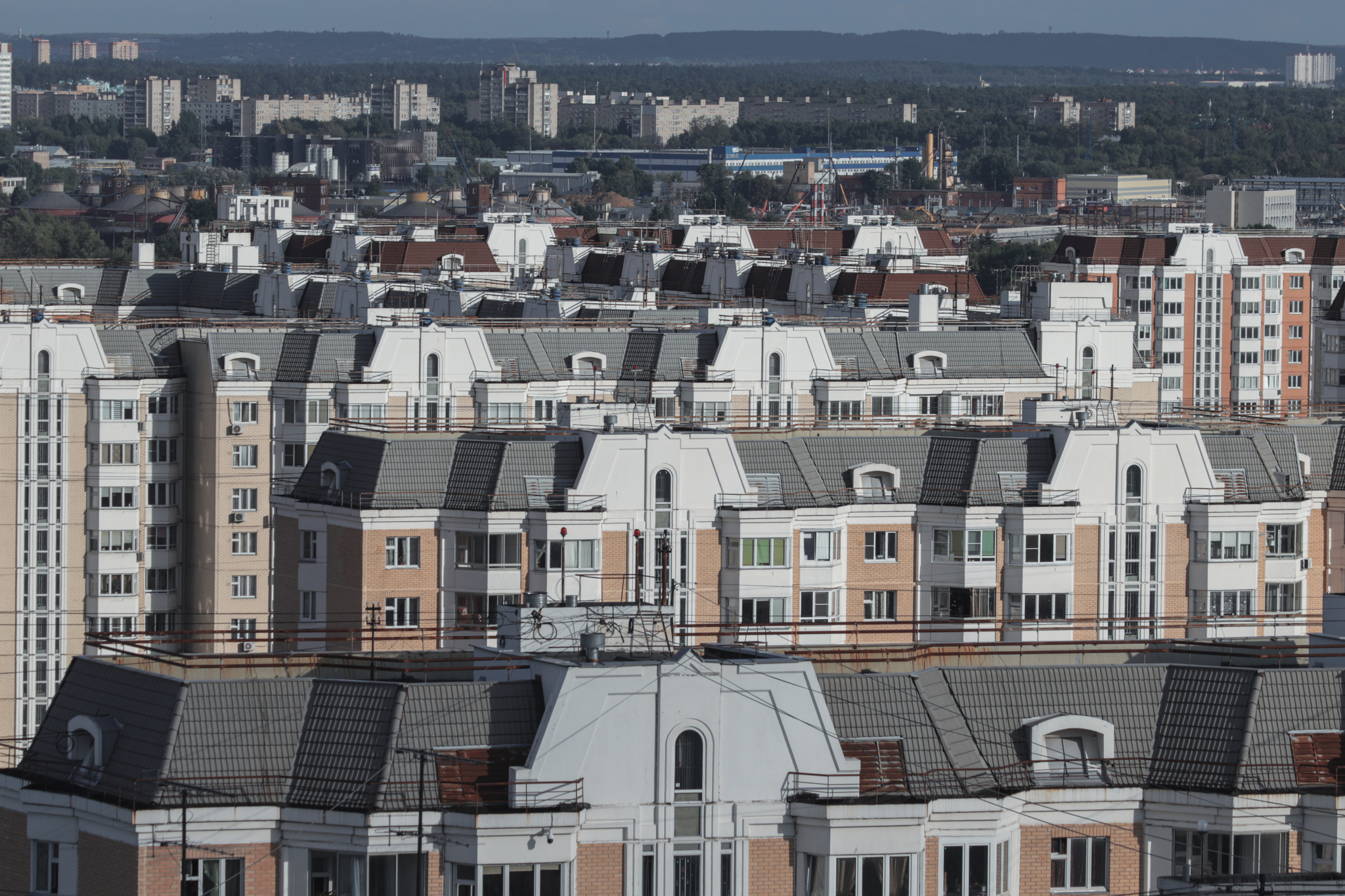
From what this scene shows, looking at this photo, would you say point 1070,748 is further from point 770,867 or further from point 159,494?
point 159,494

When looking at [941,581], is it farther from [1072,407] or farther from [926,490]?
[1072,407]

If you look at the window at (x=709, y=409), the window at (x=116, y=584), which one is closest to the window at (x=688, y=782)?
the window at (x=709, y=409)

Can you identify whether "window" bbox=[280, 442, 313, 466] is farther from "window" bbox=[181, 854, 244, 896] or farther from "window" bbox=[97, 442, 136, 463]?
"window" bbox=[181, 854, 244, 896]

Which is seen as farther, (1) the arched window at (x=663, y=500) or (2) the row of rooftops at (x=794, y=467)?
(2) the row of rooftops at (x=794, y=467)

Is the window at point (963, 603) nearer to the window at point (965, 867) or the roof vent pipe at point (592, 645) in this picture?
the roof vent pipe at point (592, 645)

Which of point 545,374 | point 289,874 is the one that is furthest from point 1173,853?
point 545,374
